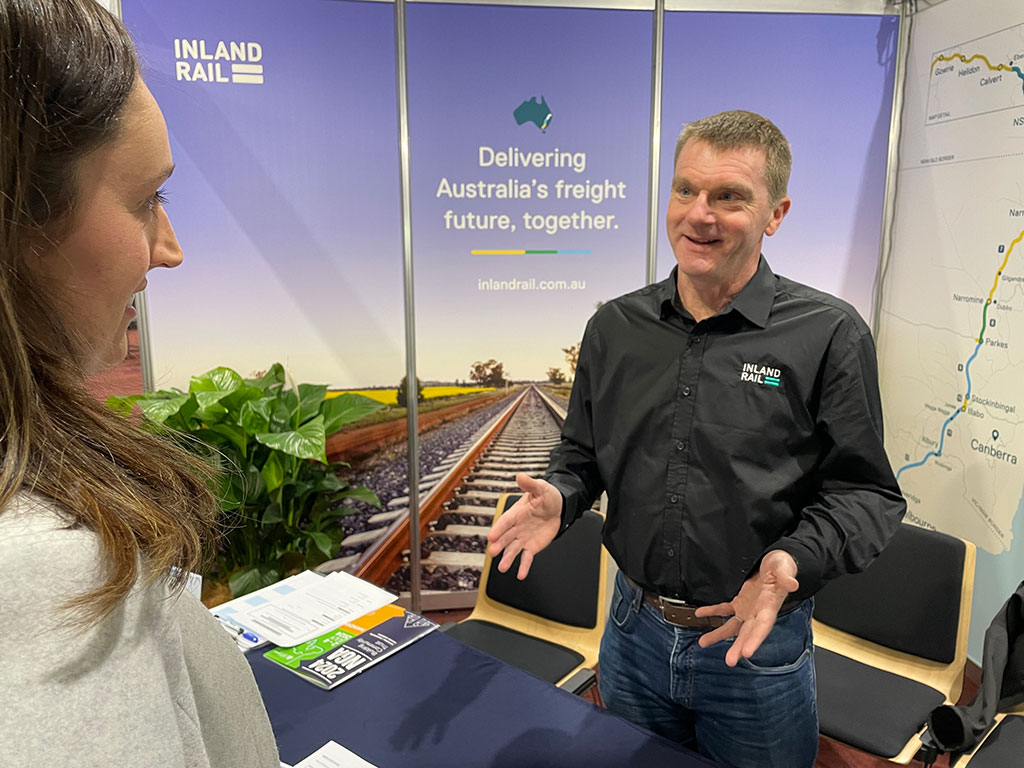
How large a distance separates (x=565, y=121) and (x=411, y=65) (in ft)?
2.44

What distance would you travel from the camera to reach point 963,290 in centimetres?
298

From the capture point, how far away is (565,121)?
11.0ft

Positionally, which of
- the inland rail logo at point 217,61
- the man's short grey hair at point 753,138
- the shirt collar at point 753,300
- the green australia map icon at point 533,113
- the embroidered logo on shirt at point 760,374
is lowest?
the embroidered logo on shirt at point 760,374

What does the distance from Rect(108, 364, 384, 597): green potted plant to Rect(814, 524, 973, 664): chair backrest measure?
196 cm

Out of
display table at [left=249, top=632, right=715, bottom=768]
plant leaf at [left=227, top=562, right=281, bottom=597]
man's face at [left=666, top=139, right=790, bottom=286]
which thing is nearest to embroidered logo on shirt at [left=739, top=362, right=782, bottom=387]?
man's face at [left=666, top=139, right=790, bottom=286]

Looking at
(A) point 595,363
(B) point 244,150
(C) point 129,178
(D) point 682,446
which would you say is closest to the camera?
(C) point 129,178

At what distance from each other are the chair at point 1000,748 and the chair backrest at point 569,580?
3.40ft

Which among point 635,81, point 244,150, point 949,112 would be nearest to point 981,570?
point 949,112

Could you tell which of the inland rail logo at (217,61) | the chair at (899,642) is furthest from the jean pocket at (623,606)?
the inland rail logo at (217,61)

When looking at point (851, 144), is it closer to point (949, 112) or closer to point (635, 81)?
point (949, 112)

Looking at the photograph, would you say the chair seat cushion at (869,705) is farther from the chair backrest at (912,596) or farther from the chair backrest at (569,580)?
the chair backrest at (569,580)

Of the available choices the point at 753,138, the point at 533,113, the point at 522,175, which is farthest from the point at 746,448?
the point at 533,113

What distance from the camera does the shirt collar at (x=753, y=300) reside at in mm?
1533

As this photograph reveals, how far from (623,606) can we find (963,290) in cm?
229
